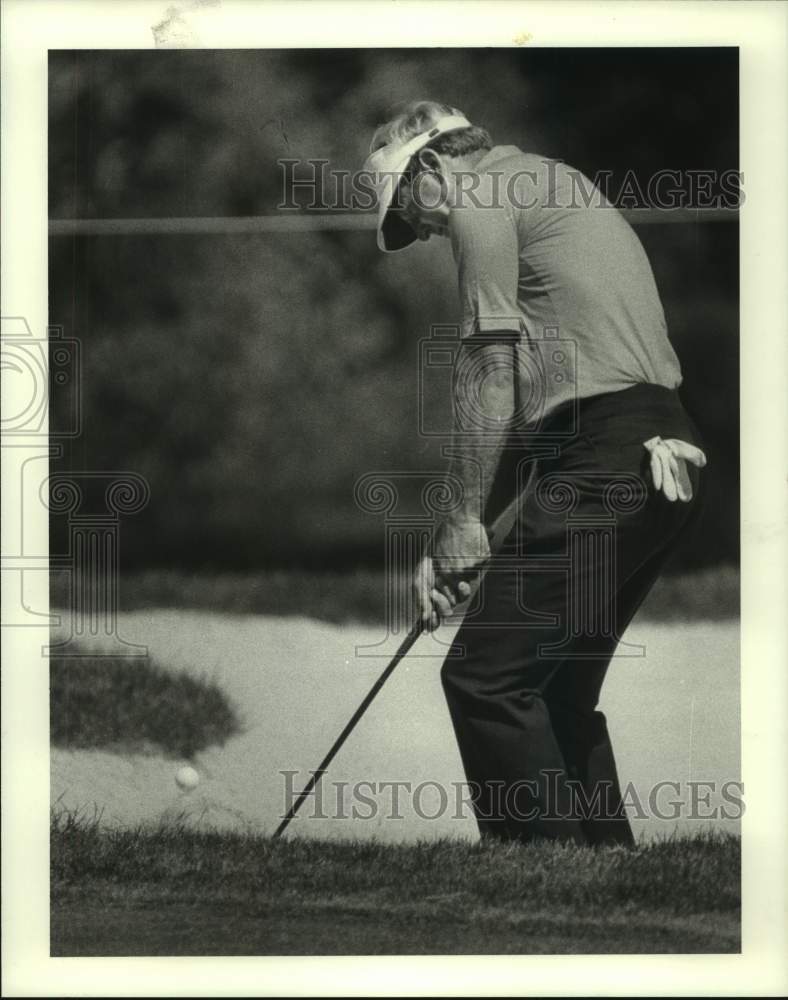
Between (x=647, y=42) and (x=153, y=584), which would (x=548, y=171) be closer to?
(x=647, y=42)

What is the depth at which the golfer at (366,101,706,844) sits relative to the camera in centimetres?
462

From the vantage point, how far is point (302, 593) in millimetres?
4691

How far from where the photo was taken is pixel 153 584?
15.4 ft

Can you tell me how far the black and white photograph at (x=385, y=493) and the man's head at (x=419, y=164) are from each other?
11 millimetres

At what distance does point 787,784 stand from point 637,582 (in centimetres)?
89

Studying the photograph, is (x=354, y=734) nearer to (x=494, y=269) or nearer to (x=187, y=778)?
(x=187, y=778)

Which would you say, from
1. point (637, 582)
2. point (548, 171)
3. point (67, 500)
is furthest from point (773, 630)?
point (67, 500)

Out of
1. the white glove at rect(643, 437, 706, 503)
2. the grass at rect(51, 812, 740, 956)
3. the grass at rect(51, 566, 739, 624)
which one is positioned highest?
the white glove at rect(643, 437, 706, 503)

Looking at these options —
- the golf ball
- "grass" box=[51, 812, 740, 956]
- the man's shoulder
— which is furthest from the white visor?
"grass" box=[51, 812, 740, 956]

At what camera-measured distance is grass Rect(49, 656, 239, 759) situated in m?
4.69

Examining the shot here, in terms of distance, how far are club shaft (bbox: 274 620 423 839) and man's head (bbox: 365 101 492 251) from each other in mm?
1379

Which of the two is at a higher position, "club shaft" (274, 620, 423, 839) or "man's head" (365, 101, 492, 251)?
"man's head" (365, 101, 492, 251)

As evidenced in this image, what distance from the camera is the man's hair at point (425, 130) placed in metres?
4.66

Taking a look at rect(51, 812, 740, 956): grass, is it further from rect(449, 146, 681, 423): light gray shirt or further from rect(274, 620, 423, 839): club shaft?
rect(449, 146, 681, 423): light gray shirt
